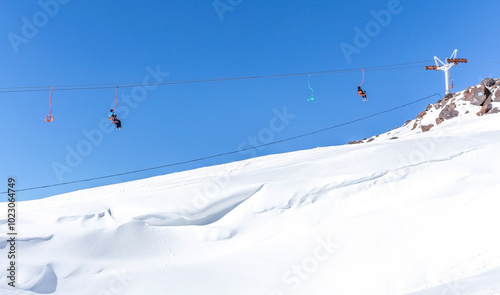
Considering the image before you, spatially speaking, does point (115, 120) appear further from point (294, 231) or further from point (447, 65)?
point (447, 65)

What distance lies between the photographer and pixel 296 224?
9.34 m

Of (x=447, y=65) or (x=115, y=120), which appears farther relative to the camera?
(x=447, y=65)

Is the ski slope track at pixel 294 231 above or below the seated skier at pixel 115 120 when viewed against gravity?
below

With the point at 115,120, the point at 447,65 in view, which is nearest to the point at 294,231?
the point at 115,120

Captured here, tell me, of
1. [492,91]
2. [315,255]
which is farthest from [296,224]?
[492,91]

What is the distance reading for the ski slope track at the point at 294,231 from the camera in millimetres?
7207

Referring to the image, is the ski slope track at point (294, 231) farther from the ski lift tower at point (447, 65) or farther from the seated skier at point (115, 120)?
the ski lift tower at point (447, 65)

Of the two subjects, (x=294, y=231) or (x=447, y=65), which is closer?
(x=294, y=231)

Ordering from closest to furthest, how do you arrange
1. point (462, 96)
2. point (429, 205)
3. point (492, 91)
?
point (429, 205) < point (492, 91) < point (462, 96)

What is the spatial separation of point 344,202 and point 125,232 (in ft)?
18.4

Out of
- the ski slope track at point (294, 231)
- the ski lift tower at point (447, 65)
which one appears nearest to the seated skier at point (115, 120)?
the ski slope track at point (294, 231)

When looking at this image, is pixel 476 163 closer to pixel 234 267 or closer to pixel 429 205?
pixel 429 205

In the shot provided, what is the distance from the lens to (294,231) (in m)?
9.06

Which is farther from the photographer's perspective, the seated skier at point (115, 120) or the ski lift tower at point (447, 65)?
the ski lift tower at point (447, 65)
